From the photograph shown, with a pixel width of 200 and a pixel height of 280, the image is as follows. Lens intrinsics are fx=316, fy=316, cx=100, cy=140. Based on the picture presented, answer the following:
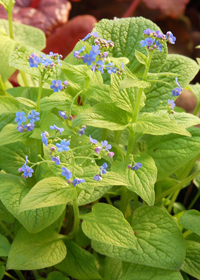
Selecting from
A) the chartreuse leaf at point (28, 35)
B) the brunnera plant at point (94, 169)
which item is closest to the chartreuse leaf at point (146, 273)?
the brunnera plant at point (94, 169)

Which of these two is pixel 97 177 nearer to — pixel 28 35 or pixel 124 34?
pixel 124 34

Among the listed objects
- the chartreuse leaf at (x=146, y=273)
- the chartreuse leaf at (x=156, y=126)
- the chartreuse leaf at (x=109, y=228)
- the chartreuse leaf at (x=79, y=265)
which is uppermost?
the chartreuse leaf at (x=156, y=126)

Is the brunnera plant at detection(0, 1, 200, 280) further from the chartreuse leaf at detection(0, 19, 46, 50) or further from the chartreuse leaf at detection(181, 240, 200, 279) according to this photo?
the chartreuse leaf at detection(0, 19, 46, 50)

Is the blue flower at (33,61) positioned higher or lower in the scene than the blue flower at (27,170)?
higher

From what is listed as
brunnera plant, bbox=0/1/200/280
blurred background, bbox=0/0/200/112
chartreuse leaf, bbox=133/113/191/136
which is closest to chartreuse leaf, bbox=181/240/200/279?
brunnera plant, bbox=0/1/200/280

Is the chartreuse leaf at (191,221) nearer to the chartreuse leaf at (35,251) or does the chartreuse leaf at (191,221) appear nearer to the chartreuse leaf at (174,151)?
the chartreuse leaf at (174,151)

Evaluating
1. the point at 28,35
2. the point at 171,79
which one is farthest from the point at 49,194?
the point at 28,35

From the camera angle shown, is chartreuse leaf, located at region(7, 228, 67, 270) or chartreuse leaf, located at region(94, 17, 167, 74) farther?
chartreuse leaf, located at region(94, 17, 167, 74)
